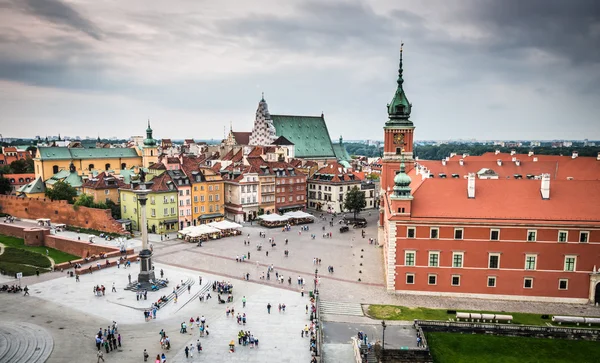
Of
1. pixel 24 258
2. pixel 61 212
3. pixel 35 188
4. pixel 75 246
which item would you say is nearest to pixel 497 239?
pixel 75 246

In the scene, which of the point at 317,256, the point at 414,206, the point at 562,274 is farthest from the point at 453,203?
the point at 317,256

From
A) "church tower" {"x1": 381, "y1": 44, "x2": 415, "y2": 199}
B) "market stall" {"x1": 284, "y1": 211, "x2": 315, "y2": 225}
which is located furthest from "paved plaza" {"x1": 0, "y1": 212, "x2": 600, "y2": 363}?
"market stall" {"x1": 284, "y1": 211, "x2": 315, "y2": 225}

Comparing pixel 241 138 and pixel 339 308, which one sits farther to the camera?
pixel 241 138

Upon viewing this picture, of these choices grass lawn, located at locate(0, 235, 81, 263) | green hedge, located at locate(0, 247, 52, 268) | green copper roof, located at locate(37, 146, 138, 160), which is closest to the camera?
green hedge, located at locate(0, 247, 52, 268)

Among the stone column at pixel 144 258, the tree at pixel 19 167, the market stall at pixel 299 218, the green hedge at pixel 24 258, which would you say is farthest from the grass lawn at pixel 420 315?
the tree at pixel 19 167

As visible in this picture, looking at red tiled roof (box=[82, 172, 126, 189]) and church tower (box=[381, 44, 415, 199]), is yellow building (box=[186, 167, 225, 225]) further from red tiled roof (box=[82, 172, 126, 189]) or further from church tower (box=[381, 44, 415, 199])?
church tower (box=[381, 44, 415, 199])

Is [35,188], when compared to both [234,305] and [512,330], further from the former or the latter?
[512,330]

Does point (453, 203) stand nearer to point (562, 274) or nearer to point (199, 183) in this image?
point (562, 274)
